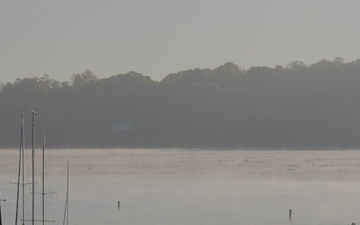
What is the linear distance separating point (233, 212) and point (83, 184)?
39443mm

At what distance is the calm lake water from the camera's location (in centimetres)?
7988

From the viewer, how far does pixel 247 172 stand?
15175cm

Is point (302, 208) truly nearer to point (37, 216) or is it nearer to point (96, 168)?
point (37, 216)

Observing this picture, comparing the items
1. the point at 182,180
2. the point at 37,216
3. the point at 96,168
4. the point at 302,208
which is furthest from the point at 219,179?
the point at 37,216

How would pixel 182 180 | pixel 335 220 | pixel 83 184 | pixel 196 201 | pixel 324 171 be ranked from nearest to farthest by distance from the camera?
pixel 335 220 → pixel 196 201 → pixel 83 184 → pixel 182 180 → pixel 324 171

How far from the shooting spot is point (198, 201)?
97062mm

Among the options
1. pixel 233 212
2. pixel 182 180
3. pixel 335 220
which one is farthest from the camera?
pixel 182 180

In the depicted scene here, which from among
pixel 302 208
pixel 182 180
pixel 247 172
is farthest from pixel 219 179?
pixel 302 208

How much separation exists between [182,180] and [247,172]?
2107 centimetres

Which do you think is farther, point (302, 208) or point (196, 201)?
point (196, 201)

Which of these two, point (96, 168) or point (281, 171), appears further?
point (96, 168)

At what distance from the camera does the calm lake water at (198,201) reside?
262 ft

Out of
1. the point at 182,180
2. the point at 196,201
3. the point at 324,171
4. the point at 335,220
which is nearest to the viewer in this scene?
the point at 335,220

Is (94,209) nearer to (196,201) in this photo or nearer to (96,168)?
(196,201)
